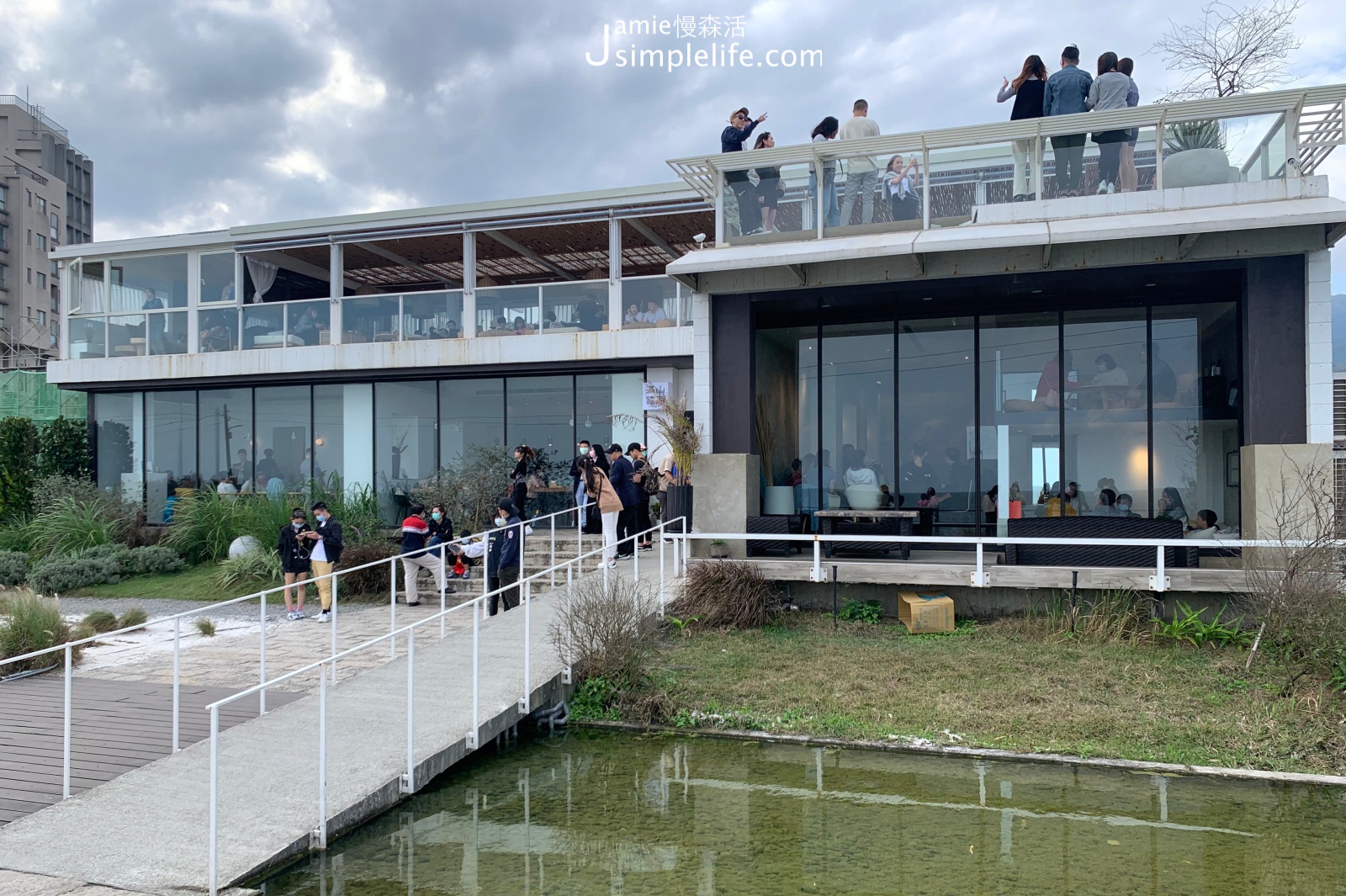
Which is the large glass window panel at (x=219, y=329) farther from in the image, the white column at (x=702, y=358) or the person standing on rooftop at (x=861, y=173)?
the person standing on rooftop at (x=861, y=173)

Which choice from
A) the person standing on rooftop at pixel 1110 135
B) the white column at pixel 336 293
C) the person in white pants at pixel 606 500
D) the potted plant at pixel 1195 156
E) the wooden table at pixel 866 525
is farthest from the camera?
the white column at pixel 336 293

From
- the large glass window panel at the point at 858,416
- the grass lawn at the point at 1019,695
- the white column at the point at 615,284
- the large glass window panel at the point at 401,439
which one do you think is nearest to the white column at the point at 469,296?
the large glass window panel at the point at 401,439

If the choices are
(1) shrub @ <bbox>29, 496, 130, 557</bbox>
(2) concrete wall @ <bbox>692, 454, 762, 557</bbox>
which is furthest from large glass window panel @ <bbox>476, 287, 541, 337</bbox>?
(1) shrub @ <bbox>29, 496, 130, 557</bbox>

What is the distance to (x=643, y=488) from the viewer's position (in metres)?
14.1

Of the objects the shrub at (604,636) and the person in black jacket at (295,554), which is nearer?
the shrub at (604,636)

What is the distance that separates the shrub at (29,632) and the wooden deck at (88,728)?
318 mm

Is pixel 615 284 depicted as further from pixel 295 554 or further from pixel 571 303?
pixel 295 554

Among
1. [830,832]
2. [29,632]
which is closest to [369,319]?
[29,632]

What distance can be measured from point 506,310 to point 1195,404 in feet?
38.8

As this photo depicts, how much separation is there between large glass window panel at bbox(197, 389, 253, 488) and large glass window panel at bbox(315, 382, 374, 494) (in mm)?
1595

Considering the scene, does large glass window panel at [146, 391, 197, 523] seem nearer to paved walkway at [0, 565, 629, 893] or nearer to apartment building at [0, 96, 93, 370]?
paved walkway at [0, 565, 629, 893]

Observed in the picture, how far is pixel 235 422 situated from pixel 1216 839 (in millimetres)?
19541

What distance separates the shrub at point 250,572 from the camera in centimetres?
1560

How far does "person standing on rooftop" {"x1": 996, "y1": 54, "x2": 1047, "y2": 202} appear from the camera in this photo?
487 inches
